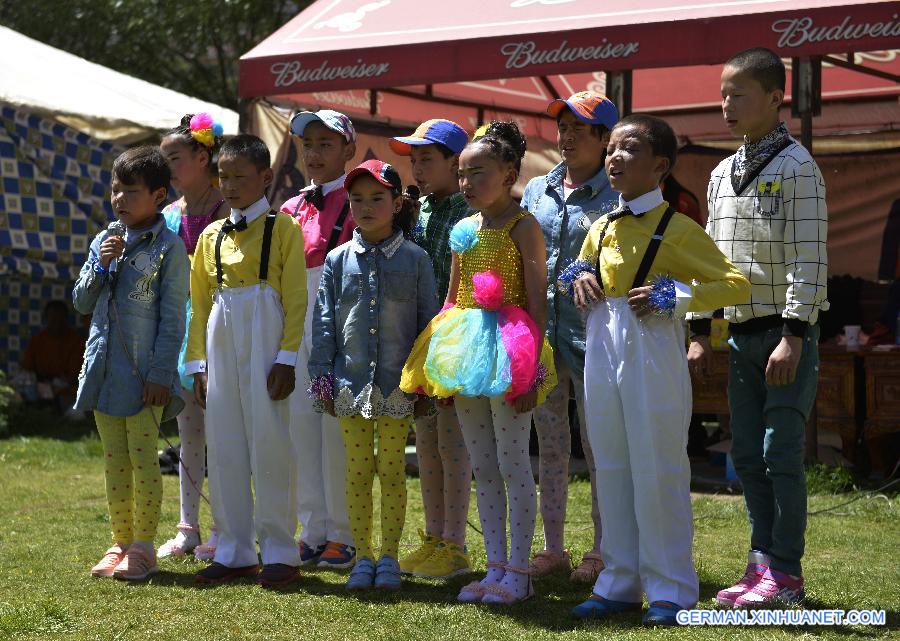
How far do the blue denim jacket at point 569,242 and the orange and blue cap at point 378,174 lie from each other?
2.17 ft

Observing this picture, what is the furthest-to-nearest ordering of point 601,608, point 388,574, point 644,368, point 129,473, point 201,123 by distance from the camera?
point 201,123
point 129,473
point 388,574
point 601,608
point 644,368

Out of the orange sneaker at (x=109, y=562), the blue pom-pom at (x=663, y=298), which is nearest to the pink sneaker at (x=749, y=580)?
the blue pom-pom at (x=663, y=298)

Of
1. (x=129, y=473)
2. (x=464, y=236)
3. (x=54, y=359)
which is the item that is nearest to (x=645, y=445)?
(x=464, y=236)

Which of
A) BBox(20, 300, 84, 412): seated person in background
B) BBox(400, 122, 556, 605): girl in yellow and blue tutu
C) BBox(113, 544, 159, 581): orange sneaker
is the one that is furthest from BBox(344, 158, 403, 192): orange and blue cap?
BBox(20, 300, 84, 412): seated person in background

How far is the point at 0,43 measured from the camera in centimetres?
1235

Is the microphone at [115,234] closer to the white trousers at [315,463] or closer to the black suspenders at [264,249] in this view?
the black suspenders at [264,249]

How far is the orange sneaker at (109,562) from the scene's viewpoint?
16.8 feet

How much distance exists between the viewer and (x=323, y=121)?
17.9ft

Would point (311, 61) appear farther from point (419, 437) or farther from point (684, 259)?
point (684, 259)

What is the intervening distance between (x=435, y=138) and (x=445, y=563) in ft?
5.96

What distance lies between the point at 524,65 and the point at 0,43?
693 cm

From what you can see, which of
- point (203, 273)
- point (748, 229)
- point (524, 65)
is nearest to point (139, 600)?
point (203, 273)

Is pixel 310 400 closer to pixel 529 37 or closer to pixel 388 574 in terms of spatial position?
pixel 388 574

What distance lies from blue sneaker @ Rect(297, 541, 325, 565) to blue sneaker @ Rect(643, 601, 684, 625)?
1871 mm
